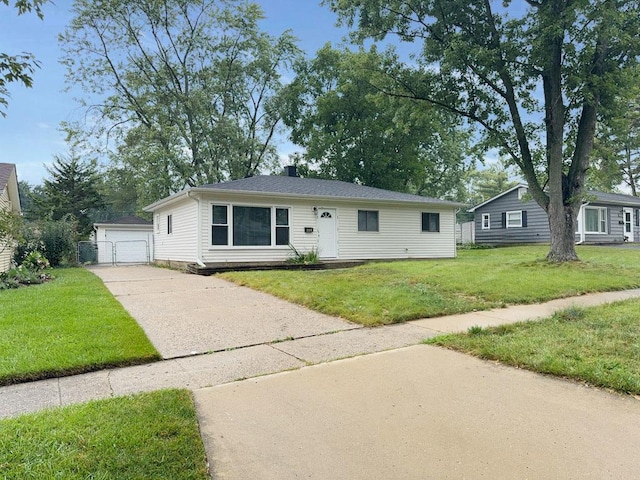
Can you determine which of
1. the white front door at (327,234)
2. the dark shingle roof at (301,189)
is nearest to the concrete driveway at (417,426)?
the dark shingle roof at (301,189)

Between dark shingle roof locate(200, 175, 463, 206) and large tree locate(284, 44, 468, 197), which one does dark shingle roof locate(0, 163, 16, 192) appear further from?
large tree locate(284, 44, 468, 197)

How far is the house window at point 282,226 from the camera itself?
46.1 feet

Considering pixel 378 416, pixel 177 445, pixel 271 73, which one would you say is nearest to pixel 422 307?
pixel 378 416

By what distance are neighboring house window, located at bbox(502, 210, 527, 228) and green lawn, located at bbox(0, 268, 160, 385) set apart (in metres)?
23.6

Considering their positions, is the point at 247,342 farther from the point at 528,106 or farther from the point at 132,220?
the point at 132,220

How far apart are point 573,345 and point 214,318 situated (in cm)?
467

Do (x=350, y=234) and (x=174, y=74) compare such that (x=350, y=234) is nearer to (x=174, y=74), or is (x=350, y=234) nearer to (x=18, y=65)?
(x=18, y=65)

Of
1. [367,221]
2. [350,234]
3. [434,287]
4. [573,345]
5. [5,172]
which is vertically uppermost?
[5,172]

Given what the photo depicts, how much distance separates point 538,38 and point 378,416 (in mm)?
11985

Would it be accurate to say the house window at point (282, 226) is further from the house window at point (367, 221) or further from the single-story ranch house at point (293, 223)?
the house window at point (367, 221)

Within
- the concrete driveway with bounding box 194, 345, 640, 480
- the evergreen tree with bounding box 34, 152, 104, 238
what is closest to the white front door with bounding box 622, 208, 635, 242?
the concrete driveway with bounding box 194, 345, 640, 480

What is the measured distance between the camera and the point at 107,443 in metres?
2.38

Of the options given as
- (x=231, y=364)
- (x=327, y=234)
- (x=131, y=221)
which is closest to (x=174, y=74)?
(x=131, y=221)

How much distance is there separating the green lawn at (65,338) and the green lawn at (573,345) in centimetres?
353
